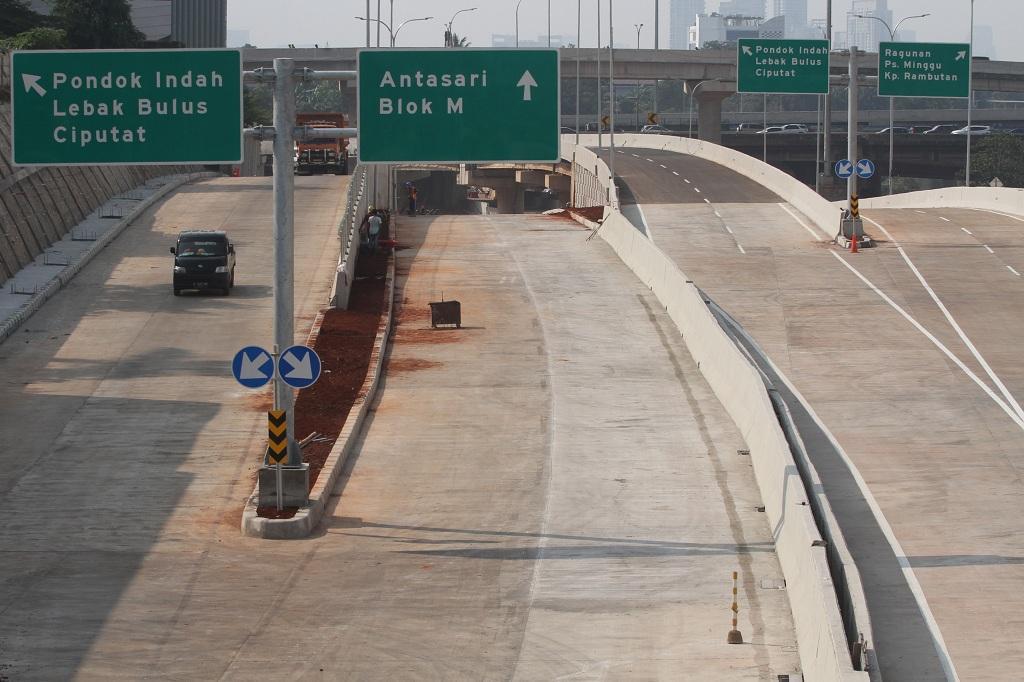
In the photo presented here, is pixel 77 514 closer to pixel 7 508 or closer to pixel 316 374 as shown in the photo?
pixel 7 508

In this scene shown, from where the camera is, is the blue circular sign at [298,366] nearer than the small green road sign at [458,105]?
Yes

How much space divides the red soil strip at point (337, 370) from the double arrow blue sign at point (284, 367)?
77.0 inches

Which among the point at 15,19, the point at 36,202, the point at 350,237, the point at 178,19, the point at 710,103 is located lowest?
the point at 350,237

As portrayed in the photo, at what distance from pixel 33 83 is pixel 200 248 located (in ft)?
59.2

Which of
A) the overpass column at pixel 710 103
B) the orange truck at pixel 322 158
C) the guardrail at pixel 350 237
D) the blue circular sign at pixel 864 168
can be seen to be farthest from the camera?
the overpass column at pixel 710 103

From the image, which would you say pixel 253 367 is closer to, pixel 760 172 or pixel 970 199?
pixel 970 199

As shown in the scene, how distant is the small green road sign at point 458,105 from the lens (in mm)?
24406

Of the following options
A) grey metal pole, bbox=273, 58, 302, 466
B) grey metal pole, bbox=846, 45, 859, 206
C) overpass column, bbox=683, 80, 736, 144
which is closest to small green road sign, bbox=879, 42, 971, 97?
grey metal pole, bbox=846, 45, 859, 206

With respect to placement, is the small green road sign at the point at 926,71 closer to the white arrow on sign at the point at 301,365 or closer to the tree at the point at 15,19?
the white arrow on sign at the point at 301,365

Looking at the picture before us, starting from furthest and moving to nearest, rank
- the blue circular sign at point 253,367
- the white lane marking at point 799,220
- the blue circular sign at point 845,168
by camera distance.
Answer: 1. the white lane marking at point 799,220
2. the blue circular sign at point 845,168
3. the blue circular sign at point 253,367

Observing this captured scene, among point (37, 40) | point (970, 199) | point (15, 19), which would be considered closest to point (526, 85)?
point (970, 199)

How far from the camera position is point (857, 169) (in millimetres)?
51469

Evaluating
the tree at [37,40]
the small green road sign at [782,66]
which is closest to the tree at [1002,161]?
the small green road sign at [782,66]

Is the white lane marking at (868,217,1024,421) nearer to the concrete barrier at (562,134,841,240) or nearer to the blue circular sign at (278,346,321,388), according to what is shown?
the concrete barrier at (562,134,841,240)
